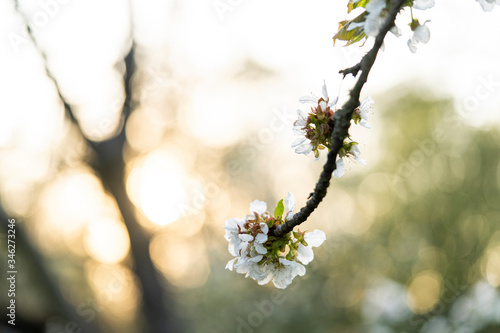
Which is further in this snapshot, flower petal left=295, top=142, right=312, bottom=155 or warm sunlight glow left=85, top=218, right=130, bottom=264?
warm sunlight glow left=85, top=218, right=130, bottom=264

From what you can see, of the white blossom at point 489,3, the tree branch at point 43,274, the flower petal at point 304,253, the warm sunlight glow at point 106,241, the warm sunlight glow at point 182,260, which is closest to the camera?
the white blossom at point 489,3

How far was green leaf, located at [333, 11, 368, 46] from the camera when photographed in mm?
747

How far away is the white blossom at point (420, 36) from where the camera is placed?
785mm

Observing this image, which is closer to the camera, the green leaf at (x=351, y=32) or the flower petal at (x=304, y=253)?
the green leaf at (x=351, y=32)

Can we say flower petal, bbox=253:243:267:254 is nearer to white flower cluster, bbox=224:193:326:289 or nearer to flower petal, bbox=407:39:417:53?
white flower cluster, bbox=224:193:326:289

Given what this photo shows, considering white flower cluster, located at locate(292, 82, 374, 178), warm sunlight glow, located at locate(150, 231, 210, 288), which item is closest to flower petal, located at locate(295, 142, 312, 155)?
white flower cluster, located at locate(292, 82, 374, 178)

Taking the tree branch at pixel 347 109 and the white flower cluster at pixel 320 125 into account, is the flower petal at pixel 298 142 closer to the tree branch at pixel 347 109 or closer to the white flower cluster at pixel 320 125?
the white flower cluster at pixel 320 125

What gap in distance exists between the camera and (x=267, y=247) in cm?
94

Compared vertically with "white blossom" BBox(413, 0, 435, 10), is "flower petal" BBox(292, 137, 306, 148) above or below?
below

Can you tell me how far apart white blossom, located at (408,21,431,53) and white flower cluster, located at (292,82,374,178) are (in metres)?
0.14

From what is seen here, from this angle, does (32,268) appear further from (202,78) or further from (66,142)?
(202,78)

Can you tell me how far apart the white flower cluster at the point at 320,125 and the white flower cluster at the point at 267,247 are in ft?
0.39

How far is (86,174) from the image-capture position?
5.11 m

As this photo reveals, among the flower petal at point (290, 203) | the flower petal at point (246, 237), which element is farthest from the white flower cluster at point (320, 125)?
the flower petal at point (246, 237)
